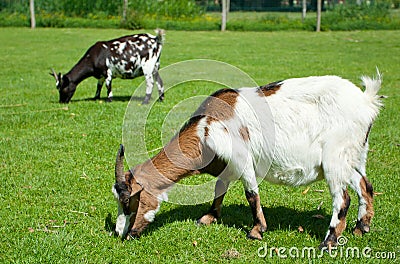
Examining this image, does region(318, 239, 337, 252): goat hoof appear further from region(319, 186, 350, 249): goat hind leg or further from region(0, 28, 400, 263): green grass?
region(0, 28, 400, 263): green grass

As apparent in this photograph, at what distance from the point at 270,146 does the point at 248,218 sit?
1103 millimetres

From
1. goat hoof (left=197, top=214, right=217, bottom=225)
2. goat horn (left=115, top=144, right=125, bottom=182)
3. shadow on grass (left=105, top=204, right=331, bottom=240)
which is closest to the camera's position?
goat horn (left=115, top=144, right=125, bottom=182)

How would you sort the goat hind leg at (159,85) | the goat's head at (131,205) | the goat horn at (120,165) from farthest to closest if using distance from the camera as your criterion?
the goat hind leg at (159,85) → the goat's head at (131,205) → the goat horn at (120,165)

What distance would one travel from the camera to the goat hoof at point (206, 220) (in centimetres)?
589

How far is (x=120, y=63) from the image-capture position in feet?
41.9

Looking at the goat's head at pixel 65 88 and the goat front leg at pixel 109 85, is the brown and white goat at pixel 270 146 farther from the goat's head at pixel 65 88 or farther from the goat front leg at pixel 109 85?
the goat's head at pixel 65 88

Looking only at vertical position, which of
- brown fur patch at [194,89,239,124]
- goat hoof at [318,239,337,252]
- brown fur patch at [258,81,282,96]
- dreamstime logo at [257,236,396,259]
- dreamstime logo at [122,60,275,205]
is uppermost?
brown fur patch at [258,81,282,96]

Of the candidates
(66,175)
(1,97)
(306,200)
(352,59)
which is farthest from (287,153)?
(352,59)

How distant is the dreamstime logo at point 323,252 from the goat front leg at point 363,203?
0.36 metres

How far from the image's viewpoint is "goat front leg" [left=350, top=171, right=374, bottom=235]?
5566 millimetres

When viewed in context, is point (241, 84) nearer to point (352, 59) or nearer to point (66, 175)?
point (66, 175)

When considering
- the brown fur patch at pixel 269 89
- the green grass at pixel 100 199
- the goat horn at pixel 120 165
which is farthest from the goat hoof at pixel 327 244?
the goat horn at pixel 120 165

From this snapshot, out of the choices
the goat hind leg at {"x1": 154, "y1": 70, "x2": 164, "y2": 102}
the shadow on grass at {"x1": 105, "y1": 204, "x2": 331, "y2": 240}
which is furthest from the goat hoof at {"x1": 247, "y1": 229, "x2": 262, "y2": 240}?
the goat hind leg at {"x1": 154, "y1": 70, "x2": 164, "y2": 102}

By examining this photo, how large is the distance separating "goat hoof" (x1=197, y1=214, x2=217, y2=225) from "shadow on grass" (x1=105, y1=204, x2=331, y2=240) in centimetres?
10
